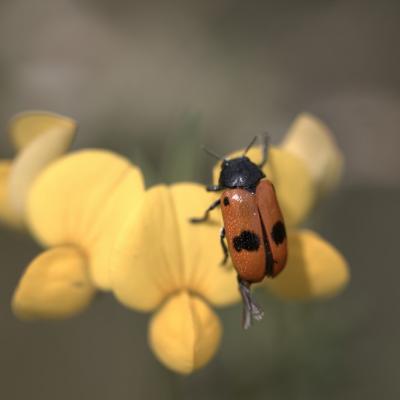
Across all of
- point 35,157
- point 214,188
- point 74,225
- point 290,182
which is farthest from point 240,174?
point 35,157

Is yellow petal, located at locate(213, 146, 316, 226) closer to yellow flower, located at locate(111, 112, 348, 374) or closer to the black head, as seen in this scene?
yellow flower, located at locate(111, 112, 348, 374)

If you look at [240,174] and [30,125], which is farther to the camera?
[30,125]

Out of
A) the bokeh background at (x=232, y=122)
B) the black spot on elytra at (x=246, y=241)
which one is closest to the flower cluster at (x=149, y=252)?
the black spot on elytra at (x=246, y=241)

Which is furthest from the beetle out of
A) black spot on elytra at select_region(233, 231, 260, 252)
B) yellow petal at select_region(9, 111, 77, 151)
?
yellow petal at select_region(9, 111, 77, 151)

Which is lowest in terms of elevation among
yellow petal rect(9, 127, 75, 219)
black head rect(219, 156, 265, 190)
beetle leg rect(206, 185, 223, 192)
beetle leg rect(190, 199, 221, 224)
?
beetle leg rect(190, 199, 221, 224)

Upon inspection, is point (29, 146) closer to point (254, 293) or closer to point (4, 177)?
point (4, 177)

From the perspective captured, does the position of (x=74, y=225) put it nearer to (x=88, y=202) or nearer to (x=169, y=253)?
(x=88, y=202)

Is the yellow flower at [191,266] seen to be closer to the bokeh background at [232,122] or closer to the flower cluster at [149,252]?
the flower cluster at [149,252]
